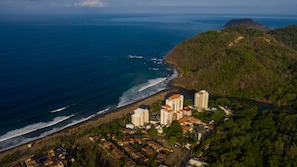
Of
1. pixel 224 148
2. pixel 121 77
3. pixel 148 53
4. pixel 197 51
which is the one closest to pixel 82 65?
pixel 121 77

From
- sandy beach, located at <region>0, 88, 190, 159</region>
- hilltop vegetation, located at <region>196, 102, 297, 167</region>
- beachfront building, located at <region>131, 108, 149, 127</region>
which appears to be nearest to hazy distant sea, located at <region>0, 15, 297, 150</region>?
sandy beach, located at <region>0, 88, 190, 159</region>

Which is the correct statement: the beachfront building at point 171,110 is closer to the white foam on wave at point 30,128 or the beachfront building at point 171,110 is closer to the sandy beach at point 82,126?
the sandy beach at point 82,126

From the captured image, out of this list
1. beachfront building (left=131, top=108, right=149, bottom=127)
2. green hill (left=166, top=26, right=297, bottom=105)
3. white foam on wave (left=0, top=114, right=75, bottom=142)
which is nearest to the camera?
white foam on wave (left=0, top=114, right=75, bottom=142)

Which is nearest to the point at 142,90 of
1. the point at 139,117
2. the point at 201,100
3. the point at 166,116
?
the point at 201,100

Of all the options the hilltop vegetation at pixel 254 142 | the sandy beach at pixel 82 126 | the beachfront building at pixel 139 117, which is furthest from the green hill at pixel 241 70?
the beachfront building at pixel 139 117

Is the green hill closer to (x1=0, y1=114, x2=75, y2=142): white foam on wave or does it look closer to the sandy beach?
the sandy beach

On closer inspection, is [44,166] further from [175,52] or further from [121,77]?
[175,52]
